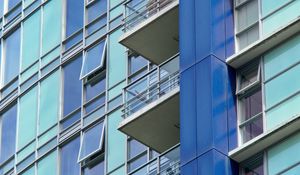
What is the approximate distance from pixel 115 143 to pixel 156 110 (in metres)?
3.32

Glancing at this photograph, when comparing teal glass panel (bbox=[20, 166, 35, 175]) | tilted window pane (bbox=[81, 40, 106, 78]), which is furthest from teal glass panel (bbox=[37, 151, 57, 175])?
tilted window pane (bbox=[81, 40, 106, 78])

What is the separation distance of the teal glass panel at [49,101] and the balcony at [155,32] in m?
4.19

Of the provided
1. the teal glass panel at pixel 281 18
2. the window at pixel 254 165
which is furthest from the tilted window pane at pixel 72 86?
the window at pixel 254 165

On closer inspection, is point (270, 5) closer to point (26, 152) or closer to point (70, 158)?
point (70, 158)

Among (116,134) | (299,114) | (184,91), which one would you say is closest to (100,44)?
(116,134)

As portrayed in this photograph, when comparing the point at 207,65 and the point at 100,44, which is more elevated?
the point at 100,44

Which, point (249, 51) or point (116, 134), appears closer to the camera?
point (249, 51)

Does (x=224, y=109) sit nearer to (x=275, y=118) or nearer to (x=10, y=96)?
(x=275, y=118)

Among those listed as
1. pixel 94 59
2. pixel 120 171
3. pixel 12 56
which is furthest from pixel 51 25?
pixel 120 171

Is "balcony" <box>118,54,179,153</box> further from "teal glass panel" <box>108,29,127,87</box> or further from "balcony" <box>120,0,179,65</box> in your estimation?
"teal glass panel" <box>108,29,127,87</box>

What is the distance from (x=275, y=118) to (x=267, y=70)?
109cm

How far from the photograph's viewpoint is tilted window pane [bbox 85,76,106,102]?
35.0 metres

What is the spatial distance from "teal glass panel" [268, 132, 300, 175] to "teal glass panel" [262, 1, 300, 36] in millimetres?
2420

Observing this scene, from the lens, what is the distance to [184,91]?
28.6 metres
